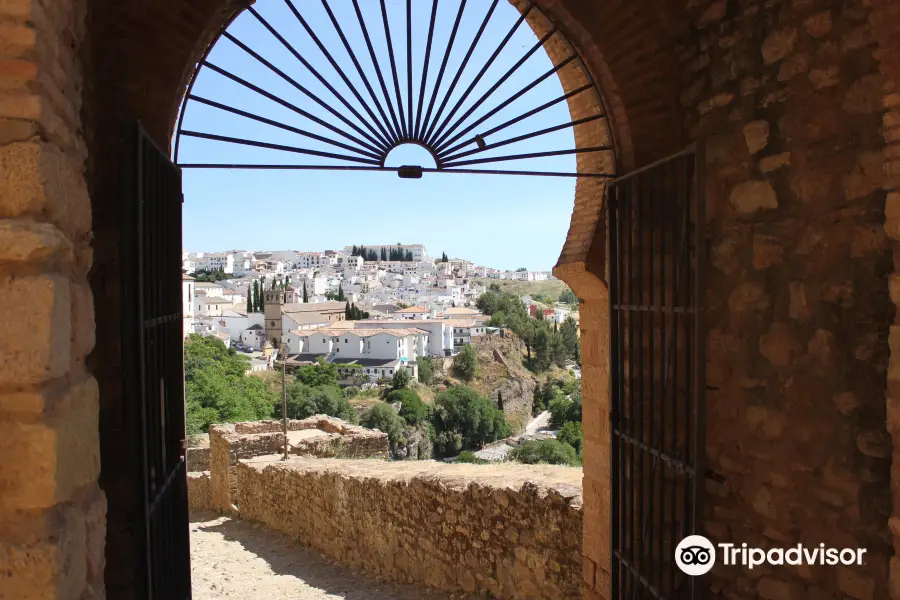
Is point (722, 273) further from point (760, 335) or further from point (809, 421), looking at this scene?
point (809, 421)

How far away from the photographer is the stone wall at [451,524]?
5379 millimetres

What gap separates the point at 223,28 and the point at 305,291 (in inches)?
3685

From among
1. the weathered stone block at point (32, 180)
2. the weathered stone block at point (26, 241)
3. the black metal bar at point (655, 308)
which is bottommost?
the black metal bar at point (655, 308)

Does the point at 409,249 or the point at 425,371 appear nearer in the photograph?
the point at 425,371

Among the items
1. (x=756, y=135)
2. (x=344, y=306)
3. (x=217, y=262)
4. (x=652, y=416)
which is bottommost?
(x=344, y=306)

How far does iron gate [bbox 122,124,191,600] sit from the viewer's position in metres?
2.60

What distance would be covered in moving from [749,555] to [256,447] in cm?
1080

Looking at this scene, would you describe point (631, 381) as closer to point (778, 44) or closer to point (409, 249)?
point (778, 44)

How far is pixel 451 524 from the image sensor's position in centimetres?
635

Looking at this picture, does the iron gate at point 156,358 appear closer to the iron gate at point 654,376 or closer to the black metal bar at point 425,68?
the black metal bar at point 425,68

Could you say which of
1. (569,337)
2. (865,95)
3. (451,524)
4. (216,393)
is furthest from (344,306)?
(865,95)

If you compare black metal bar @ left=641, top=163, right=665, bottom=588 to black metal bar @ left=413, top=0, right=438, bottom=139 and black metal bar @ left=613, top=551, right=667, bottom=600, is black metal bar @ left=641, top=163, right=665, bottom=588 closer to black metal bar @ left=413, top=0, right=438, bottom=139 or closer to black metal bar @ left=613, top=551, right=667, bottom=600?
black metal bar @ left=613, top=551, right=667, bottom=600

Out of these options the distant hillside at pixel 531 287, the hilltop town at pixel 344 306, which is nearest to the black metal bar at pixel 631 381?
the hilltop town at pixel 344 306

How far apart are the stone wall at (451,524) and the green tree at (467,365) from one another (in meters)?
49.6
